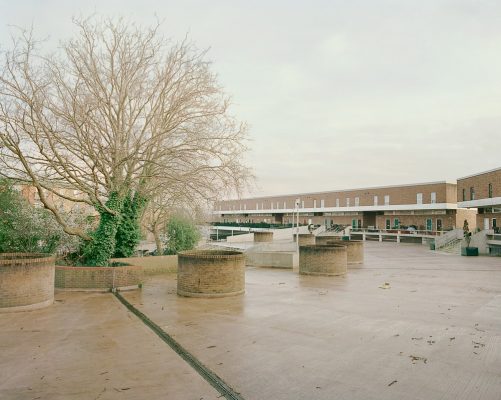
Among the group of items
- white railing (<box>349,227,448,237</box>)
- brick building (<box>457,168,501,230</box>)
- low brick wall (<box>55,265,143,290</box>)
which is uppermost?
brick building (<box>457,168,501,230</box>)

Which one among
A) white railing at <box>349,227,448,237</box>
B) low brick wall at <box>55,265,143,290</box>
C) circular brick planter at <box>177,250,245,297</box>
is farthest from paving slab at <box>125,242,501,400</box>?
white railing at <box>349,227,448,237</box>

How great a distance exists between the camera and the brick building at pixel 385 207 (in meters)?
48.1

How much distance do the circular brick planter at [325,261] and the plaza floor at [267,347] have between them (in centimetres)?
475

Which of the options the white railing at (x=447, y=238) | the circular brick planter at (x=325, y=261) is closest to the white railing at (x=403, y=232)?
the white railing at (x=447, y=238)

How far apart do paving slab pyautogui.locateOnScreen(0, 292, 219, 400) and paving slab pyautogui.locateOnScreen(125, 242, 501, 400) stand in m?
0.69

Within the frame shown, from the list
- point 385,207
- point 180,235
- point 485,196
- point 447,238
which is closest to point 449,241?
point 447,238

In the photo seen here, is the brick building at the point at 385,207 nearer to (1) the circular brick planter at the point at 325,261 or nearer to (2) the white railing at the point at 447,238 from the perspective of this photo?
(2) the white railing at the point at 447,238

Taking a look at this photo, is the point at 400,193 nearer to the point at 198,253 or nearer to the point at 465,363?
the point at 198,253

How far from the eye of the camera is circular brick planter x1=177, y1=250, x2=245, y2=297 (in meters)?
12.8

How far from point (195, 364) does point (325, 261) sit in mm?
12873

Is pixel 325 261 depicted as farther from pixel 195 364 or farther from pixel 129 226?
pixel 195 364

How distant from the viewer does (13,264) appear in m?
10.9

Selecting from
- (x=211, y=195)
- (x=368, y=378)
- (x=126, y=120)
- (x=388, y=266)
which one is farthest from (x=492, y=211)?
(x=368, y=378)

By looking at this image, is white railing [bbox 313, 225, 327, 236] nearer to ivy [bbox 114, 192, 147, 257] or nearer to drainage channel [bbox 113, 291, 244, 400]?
ivy [bbox 114, 192, 147, 257]
